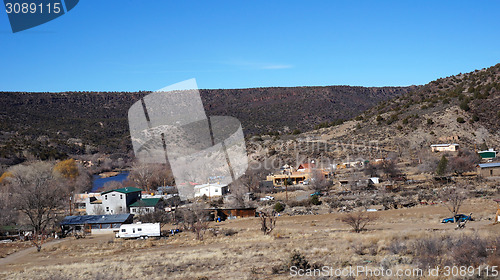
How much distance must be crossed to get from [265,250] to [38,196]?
24.8 m

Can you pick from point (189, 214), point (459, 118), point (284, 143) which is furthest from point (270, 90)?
point (189, 214)

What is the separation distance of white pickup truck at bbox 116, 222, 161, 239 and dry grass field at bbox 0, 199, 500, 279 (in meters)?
0.77

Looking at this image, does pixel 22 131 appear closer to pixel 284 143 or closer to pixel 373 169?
pixel 284 143

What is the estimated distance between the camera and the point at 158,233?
92.1ft

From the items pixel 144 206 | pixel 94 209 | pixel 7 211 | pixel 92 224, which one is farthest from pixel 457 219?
pixel 7 211

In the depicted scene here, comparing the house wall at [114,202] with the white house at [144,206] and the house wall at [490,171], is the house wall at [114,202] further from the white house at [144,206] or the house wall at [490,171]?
the house wall at [490,171]

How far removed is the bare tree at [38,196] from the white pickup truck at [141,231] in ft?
16.3

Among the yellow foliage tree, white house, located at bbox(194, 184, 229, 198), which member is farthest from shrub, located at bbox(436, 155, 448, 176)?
the yellow foliage tree

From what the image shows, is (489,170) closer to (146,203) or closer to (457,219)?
(457,219)

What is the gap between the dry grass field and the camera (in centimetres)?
1388

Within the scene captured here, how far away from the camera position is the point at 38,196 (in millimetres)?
35656

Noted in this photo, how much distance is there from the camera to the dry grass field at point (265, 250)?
13.9 meters

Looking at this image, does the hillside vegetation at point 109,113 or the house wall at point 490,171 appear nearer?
the house wall at point 490,171

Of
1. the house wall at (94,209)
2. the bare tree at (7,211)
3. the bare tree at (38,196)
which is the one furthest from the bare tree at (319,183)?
the bare tree at (7,211)
